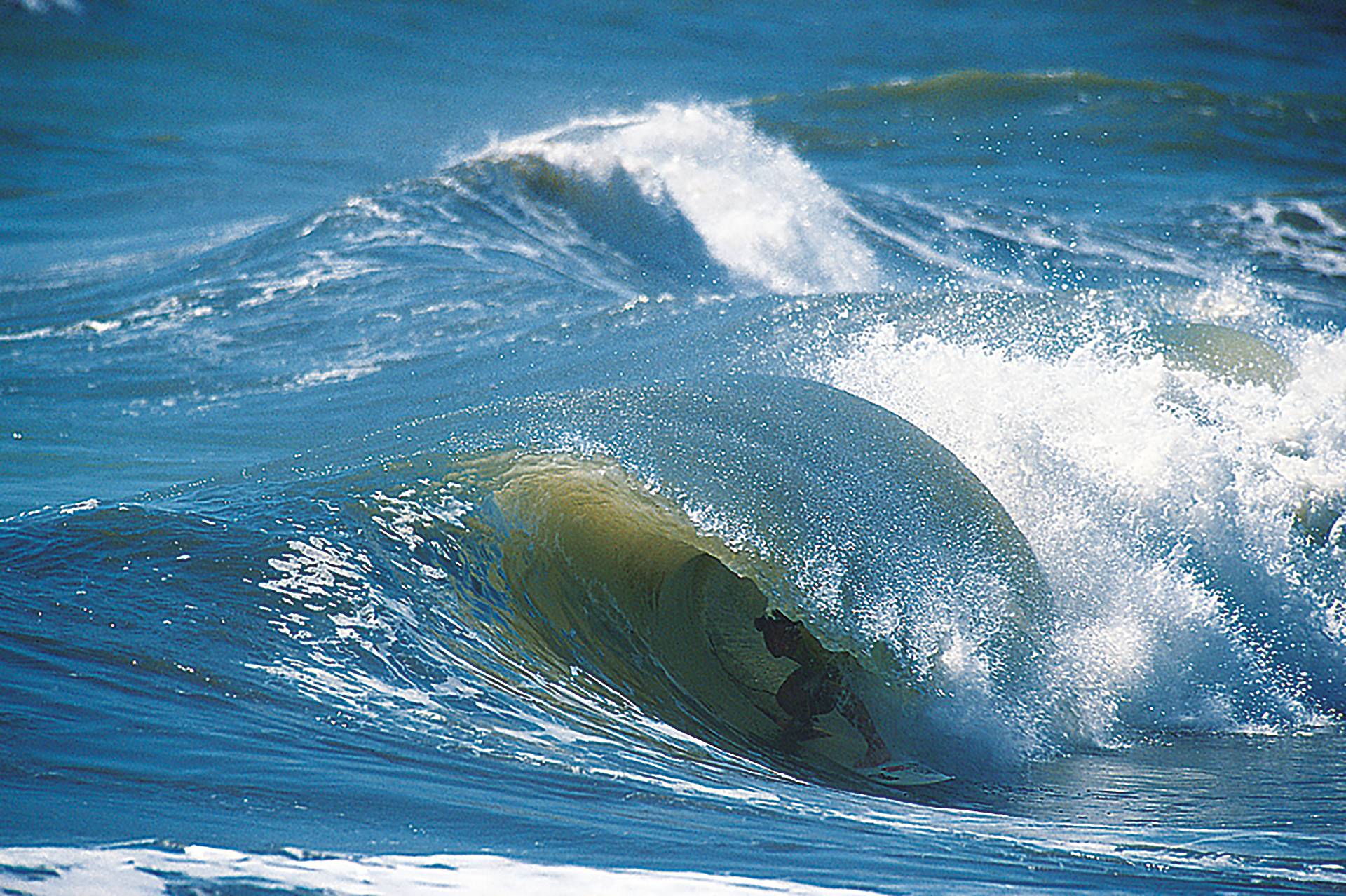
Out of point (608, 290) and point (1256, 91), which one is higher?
point (1256, 91)

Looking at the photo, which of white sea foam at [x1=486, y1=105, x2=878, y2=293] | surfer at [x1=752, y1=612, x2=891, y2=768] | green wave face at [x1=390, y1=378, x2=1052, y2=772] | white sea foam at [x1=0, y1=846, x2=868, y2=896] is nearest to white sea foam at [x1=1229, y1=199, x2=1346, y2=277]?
white sea foam at [x1=486, y1=105, x2=878, y2=293]

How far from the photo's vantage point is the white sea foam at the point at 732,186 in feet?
33.1

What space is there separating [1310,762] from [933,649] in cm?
115

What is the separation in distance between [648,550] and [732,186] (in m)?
7.59

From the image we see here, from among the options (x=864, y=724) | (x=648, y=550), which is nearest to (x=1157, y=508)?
(x=864, y=724)

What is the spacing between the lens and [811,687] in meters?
3.74

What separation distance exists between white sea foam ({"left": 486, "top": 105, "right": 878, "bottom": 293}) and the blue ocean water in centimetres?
7

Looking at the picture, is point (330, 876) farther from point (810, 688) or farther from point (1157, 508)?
point (1157, 508)

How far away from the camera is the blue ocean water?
2.67 metres

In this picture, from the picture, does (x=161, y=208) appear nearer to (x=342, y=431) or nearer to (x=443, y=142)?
(x=443, y=142)

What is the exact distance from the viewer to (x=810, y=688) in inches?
147

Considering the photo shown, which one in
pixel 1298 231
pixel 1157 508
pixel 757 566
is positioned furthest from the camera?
pixel 1298 231

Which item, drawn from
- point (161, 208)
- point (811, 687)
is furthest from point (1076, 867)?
point (161, 208)

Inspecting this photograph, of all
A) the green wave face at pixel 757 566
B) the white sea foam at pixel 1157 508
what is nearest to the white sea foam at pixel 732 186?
the white sea foam at pixel 1157 508
